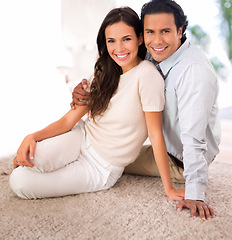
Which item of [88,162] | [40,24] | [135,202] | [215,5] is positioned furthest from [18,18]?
[135,202]

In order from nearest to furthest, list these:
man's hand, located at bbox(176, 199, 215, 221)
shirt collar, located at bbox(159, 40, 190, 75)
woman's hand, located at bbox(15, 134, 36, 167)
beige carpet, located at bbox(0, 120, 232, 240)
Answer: beige carpet, located at bbox(0, 120, 232, 240), man's hand, located at bbox(176, 199, 215, 221), woman's hand, located at bbox(15, 134, 36, 167), shirt collar, located at bbox(159, 40, 190, 75)

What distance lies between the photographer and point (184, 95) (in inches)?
52.2

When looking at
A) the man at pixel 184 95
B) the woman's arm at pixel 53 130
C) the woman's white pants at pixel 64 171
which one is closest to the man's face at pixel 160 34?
the man at pixel 184 95

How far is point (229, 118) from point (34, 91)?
2.75m

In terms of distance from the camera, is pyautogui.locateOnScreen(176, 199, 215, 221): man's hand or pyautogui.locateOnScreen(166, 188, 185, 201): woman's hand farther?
pyautogui.locateOnScreen(166, 188, 185, 201): woman's hand

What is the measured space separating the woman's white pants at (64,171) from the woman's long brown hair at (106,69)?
0.64 ft

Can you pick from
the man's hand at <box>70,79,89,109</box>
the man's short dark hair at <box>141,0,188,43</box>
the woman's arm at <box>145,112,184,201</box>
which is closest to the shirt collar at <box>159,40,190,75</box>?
the man's short dark hair at <box>141,0,188,43</box>

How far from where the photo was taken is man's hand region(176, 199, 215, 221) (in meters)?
1.24

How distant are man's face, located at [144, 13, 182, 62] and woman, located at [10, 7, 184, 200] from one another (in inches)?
2.8

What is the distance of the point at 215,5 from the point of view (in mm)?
4141

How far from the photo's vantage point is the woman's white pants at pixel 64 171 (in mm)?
1386

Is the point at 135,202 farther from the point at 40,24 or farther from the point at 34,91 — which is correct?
the point at 40,24

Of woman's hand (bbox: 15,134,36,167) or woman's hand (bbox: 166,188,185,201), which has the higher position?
woman's hand (bbox: 15,134,36,167)

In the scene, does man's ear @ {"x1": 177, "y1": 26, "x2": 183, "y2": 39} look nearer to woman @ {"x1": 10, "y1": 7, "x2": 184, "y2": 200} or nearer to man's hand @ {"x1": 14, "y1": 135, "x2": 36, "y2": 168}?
woman @ {"x1": 10, "y1": 7, "x2": 184, "y2": 200}
